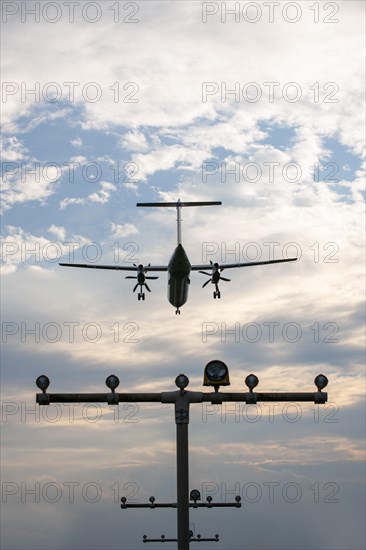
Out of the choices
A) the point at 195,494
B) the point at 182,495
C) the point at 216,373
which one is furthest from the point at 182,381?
the point at 195,494

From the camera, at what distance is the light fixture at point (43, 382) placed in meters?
24.9

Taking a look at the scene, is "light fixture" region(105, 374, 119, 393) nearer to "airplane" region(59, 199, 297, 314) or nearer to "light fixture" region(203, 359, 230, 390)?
"light fixture" region(203, 359, 230, 390)

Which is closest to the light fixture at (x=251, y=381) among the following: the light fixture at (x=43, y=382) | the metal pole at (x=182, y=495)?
the metal pole at (x=182, y=495)

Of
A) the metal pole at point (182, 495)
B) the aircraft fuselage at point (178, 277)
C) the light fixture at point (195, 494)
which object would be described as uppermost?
the aircraft fuselage at point (178, 277)

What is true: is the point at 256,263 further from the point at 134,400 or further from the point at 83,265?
the point at 134,400

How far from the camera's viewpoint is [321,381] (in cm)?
2505

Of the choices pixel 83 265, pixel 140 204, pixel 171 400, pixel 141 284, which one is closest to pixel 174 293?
pixel 141 284

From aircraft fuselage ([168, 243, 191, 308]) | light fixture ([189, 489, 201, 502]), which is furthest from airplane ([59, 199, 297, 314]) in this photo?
light fixture ([189, 489, 201, 502])

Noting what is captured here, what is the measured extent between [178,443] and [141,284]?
37.4m

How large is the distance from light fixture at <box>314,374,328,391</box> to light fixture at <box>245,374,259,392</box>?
5.67 feet

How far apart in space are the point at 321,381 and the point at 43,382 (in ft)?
26.3

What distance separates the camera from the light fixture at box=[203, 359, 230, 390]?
25031mm

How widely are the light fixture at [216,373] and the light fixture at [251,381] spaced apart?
22.8 inches

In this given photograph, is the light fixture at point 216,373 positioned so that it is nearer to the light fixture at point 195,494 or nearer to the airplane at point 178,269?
the light fixture at point 195,494
